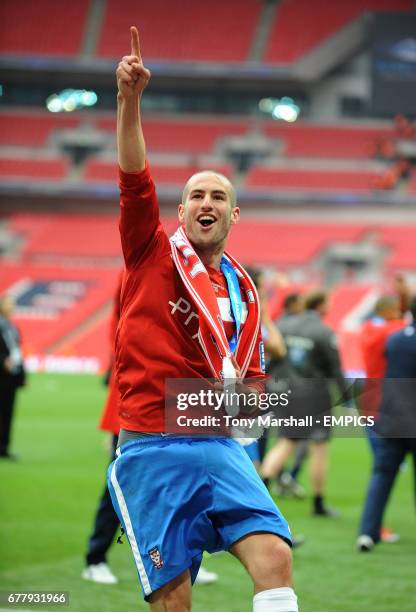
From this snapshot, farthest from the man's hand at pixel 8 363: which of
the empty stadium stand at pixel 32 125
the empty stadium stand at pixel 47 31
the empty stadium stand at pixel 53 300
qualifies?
the empty stadium stand at pixel 32 125

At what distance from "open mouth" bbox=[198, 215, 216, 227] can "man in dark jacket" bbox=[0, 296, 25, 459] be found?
856 cm

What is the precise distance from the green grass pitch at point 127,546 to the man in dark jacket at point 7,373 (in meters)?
0.35

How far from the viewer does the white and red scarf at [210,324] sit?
3357 mm

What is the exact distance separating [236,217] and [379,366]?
13.2ft

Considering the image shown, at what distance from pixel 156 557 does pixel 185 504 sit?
0.67 ft

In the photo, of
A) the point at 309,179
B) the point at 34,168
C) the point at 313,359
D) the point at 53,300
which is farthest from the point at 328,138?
the point at 313,359

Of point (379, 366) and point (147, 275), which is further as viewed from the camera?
point (379, 366)

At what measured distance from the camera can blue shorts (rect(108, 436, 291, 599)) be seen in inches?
132

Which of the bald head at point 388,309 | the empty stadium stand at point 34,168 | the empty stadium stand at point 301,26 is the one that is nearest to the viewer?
the bald head at point 388,309

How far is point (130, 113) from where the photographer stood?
3289mm

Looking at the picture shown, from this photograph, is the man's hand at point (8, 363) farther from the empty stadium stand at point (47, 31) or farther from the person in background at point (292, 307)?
the empty stadium stand at point (47, 31)

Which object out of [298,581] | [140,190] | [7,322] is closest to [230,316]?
[140,190]

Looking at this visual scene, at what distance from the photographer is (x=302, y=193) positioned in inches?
1612

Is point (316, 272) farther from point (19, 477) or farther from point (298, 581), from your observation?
point (298, 581)
